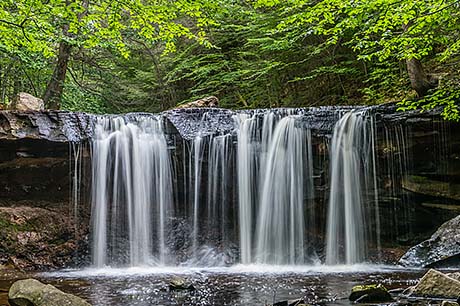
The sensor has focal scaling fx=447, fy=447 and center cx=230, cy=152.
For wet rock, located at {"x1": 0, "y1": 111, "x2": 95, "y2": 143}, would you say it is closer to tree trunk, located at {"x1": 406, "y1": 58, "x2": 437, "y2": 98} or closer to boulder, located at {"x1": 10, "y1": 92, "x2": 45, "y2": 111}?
boulder, located at {"x1": 10, "y1": 92, "x2": 45, "y2": 111}

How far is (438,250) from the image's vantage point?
8.05m

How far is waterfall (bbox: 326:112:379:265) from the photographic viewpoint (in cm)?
940

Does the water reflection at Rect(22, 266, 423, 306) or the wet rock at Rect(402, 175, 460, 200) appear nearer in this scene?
the water reflection at Rect(22, 266, 423, 306)

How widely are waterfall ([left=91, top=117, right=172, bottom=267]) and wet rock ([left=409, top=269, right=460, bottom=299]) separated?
5.91 m

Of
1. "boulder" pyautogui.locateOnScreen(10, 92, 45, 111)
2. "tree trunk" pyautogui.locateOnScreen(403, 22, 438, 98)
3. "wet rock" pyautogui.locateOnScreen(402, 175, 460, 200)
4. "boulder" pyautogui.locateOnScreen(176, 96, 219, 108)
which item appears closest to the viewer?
"wet rock" pyautogui.locateOnScreen(402, 175, 460, 200)

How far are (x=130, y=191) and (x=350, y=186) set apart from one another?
4804mm

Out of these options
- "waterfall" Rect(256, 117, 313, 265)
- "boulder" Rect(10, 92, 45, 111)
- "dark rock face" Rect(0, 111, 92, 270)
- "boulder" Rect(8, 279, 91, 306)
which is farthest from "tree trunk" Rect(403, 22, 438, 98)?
"boulder" Rect(10, 92, 45, 111)

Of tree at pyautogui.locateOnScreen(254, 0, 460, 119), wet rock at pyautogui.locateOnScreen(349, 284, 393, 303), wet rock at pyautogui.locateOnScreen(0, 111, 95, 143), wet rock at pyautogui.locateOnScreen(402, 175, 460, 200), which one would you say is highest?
tree at pyautogui.locateOnScreen(254, 0, 460, 119)

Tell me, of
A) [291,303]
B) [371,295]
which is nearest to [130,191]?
[291,303]

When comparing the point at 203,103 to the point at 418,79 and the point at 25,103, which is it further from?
the point at 418,79

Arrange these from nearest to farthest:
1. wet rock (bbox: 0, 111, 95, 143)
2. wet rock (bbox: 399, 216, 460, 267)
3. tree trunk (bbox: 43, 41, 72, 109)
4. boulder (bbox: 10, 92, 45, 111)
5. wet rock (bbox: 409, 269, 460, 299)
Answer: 1. wet rock (bbox: 409, 269, 460, 299)
2. wet rock (bbox: 399, 216, 460, 267)
3. wet rock (bbox: 0, 111, 95, 143)
4. boulder (bbox: 10, 92, 45, 111)
5. tree trunk (bbox: 43, 41, 72, 109)

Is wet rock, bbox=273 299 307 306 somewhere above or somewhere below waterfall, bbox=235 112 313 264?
below

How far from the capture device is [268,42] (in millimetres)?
12758

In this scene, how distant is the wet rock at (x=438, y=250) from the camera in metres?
7.85
